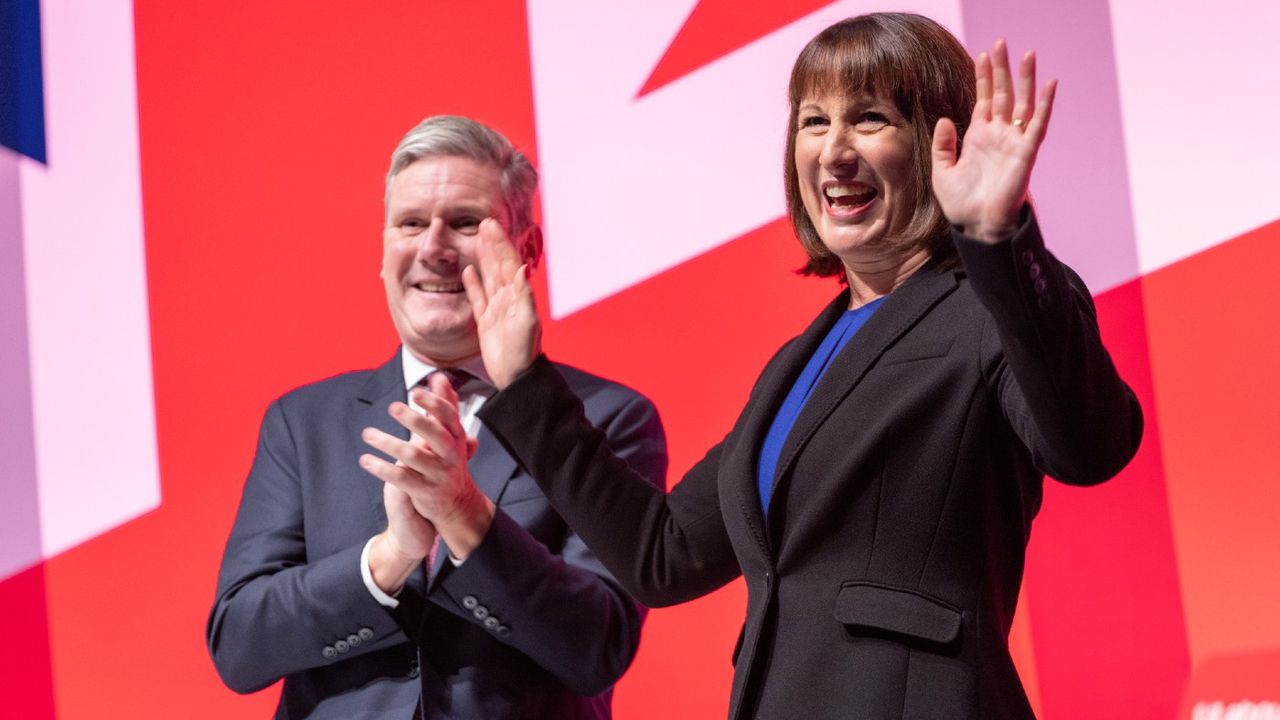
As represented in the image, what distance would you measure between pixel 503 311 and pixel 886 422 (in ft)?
1.54

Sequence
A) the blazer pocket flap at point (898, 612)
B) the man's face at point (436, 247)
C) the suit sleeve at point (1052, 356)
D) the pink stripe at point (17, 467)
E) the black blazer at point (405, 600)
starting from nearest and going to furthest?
the suit sleeve at point (1052, 356) < the blazer pocket flap at point (898, 612) < the black blazer at point (405, 600) < the man's face at point (436, 247) < the pink stripe at point (17, 467)

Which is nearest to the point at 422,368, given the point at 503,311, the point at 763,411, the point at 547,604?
the point at 547,604

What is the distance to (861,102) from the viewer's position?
142 centimetres

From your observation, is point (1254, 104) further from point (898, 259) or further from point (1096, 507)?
point (898, 259)

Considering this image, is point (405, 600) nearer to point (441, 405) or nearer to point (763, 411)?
point (441, 405)

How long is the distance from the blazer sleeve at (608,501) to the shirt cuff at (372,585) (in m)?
0.42

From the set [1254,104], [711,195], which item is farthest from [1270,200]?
[711,195]

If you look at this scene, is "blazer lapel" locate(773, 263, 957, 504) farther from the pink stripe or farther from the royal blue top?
the pink stripe

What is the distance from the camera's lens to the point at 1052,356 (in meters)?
1.10

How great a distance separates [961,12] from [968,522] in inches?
57.1

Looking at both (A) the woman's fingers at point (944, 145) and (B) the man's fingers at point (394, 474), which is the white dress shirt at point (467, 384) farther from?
(A) the woman's fingers at point (944, 145)

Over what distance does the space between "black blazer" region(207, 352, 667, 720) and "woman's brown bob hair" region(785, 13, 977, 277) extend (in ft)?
2.30

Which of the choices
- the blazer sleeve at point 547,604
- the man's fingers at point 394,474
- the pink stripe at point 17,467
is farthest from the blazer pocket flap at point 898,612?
the pink stripe at point 17,467

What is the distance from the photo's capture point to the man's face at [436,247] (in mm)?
2029
